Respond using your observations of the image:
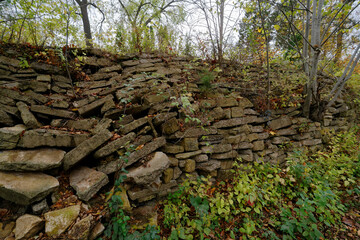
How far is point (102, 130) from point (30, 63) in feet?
10.3

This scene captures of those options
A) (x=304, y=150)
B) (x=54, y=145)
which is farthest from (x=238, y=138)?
(x=54, y=145)

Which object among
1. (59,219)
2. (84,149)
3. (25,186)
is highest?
(84,149)

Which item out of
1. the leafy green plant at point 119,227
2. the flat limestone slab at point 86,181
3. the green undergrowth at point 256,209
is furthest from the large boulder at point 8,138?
the green undergrowth at point 256,209

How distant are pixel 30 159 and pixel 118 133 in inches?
50.6

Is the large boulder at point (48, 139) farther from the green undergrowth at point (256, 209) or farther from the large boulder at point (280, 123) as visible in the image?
the large boulder at point (280, 123)

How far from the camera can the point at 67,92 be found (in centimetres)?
370

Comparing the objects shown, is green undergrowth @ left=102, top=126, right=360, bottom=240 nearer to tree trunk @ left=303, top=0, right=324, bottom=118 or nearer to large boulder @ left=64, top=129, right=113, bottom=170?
large boulder @ left=64, top=129, right=113, bottom=170

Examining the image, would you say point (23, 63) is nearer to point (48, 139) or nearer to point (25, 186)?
point (48, 139)

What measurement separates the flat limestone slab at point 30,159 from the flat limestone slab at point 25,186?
0.10 m

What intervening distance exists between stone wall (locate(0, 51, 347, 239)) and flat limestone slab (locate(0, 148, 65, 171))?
1 cm

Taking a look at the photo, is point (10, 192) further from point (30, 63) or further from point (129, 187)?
point (30, 63)

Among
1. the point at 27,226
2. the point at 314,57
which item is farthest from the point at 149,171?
the point at 314,57

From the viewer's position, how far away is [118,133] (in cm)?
291

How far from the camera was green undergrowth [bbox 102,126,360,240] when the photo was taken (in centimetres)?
234
